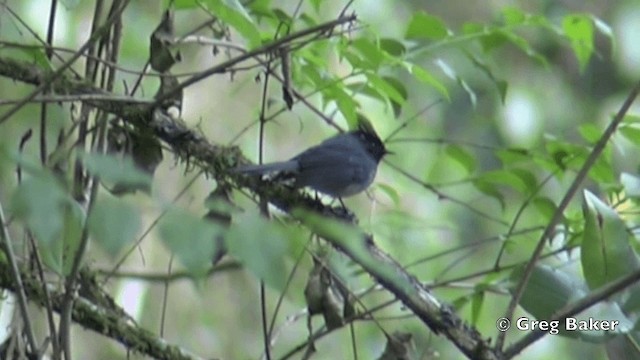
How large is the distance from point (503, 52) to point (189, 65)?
74.4 inches

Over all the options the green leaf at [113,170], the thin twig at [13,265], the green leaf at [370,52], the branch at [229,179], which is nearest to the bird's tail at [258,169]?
the branch at [229,179]

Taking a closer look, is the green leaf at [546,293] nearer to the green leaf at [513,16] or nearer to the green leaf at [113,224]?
the green leaf at [513,16]

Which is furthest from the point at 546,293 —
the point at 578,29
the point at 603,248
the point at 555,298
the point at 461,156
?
the point at 578,29

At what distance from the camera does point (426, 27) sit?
2281 mm

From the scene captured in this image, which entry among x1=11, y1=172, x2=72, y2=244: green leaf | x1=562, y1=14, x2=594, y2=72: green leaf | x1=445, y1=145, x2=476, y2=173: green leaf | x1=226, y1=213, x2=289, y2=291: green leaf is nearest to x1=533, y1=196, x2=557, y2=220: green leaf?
x1=445, y1=145, x2=476, y2=173: green leaf

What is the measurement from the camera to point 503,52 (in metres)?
5.51

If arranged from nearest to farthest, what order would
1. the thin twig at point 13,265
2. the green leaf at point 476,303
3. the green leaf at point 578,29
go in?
the thin twig at point 13,265
the green leaf at point 476,303
the green leaf at point 578,29

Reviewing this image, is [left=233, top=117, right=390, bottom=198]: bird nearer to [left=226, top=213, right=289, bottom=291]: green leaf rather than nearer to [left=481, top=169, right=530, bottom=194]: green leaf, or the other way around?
[left=481, top=169, right=530, bottom=194]: green leaf

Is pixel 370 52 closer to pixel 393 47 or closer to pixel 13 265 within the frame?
pixel 393 47

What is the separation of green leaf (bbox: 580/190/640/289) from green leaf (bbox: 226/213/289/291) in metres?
1.02

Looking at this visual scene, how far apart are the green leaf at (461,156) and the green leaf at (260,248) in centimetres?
159

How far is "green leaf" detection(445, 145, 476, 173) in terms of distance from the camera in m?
2.46

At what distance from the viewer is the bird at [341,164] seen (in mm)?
2684

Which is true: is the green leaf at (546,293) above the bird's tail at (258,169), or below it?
below
